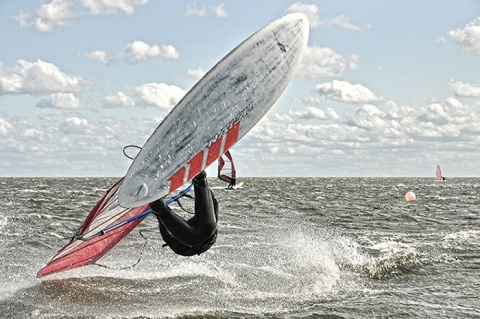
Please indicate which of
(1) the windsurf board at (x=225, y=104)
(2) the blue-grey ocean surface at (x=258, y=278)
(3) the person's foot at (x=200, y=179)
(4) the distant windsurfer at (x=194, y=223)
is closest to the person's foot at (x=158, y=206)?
(4) the distant windsurfer at (x=194, y=223)

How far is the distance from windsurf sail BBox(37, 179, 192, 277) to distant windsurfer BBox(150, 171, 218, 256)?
→ 5.17 feet

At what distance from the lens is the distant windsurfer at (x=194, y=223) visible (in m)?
5.34

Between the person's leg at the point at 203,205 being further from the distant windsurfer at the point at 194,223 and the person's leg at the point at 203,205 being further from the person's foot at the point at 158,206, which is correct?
the person's foot at the point at 158,206

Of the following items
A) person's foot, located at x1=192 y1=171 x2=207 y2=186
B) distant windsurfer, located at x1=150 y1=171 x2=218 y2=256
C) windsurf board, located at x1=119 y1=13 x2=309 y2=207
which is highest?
windsurf board, located at x1=119 y1=13 x2=309 y2=207

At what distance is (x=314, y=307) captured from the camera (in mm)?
5922

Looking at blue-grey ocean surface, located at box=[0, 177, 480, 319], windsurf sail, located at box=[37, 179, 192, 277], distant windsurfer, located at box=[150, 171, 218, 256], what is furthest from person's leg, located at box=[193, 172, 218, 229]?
windsurf sail, located at box=[37, 179, 192, 277]

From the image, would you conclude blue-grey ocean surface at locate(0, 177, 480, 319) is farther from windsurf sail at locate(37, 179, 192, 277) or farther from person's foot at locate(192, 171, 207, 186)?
person's foot at locate(192, 171, 207, 186)

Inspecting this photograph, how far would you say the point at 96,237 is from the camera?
7.16 m

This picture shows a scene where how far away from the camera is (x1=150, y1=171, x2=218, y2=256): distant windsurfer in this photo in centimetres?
A: 534

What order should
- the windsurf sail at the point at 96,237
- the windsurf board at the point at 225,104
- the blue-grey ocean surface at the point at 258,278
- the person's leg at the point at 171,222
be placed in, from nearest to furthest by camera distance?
the person's leg at the point at 171,222, the windsurf board at the point at 225,104, the blue-grey ocean surface at the point at 258,278, the windsurf sail at the point at 96,237

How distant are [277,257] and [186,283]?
7.84ft

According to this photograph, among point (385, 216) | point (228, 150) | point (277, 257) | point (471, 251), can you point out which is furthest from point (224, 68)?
point (385, 216)

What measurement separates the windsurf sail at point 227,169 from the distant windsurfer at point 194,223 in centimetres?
48

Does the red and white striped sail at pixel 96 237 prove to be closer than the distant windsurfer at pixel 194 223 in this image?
No
